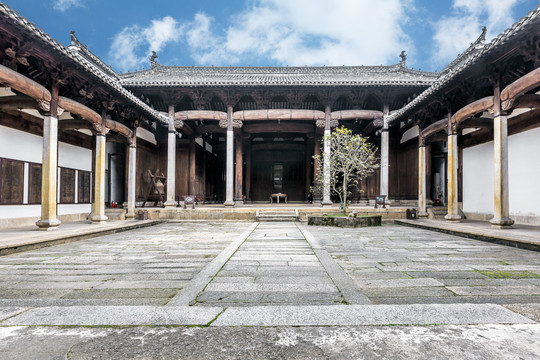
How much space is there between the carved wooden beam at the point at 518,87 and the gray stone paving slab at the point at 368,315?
20.4ft

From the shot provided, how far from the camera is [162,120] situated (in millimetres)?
12461

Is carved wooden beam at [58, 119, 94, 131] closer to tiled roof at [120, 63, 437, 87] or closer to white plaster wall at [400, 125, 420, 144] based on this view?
tiled roof at [120, 63, 437, 87]

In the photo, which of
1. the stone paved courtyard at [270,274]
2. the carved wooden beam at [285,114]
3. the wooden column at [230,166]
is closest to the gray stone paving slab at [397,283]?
the stone paved courtyard at [270,274]

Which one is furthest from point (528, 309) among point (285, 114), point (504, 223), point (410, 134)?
point (410, 134)

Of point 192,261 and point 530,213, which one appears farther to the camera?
point 530,213

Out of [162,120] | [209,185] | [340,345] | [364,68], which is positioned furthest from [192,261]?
[364,68]

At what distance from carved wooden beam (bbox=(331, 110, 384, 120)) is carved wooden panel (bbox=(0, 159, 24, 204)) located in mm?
11558

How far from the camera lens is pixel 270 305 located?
2.62 m

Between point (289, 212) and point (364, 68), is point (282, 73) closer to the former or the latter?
point (364, 68)

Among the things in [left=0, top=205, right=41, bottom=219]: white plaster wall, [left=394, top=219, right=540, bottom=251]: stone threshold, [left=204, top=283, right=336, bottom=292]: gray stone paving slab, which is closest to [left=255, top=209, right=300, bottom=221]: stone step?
[left=394, top=219, right=540, bottom=251]: stone threshold

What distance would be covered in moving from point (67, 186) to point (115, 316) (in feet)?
34.1

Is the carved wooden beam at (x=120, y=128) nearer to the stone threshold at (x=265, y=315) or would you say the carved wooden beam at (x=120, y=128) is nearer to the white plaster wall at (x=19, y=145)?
the white plaster wall at (x=19, y=145)

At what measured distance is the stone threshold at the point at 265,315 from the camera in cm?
224

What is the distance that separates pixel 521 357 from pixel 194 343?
6.64ft
